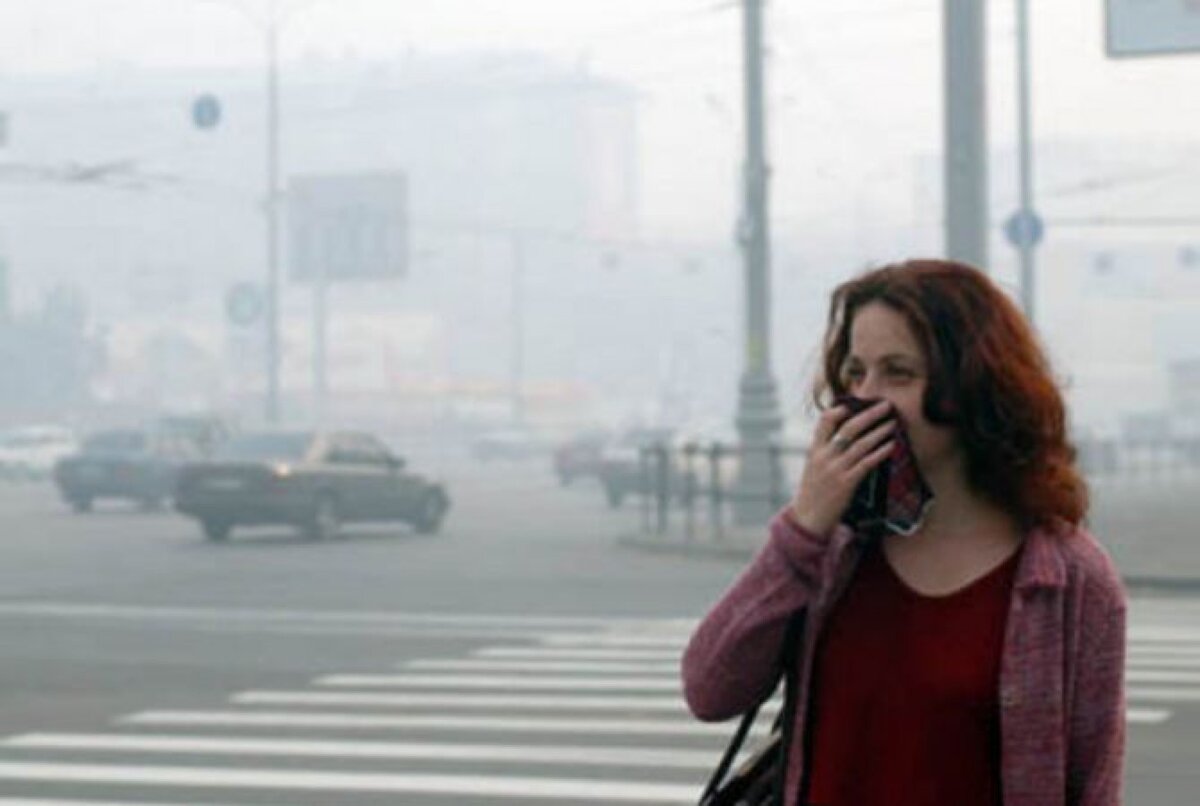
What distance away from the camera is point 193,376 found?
11931 cm

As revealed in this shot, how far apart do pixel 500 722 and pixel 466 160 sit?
15099 cm

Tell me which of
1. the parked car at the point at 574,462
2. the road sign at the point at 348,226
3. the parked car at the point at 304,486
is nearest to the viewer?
the parked car at the point at 304,486

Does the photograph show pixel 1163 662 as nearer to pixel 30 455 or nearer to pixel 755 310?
pixel 755 310

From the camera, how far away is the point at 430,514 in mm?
36031

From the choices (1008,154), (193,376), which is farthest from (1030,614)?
(1008,154)

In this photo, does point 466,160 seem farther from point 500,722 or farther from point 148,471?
point 500,722

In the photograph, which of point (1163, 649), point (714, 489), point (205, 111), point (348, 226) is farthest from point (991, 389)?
point (348, 226)

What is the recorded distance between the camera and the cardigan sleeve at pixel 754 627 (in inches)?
147

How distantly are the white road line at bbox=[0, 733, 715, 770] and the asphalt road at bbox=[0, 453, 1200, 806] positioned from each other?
0.09ft

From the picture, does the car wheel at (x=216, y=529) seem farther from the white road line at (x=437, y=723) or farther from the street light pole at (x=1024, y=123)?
the white road line at (x=437, y=723)

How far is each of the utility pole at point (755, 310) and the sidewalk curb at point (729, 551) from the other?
127 centimetres

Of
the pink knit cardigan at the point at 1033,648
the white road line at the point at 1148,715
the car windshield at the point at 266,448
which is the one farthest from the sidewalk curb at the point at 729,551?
the pink knit cardigan at the point at 1033,648

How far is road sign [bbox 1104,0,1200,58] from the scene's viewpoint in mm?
29219

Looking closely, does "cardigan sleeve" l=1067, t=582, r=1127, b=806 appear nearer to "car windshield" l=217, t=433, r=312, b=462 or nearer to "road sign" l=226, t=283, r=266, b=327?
"car windshield" l=217, t=433, r=312, b=462
